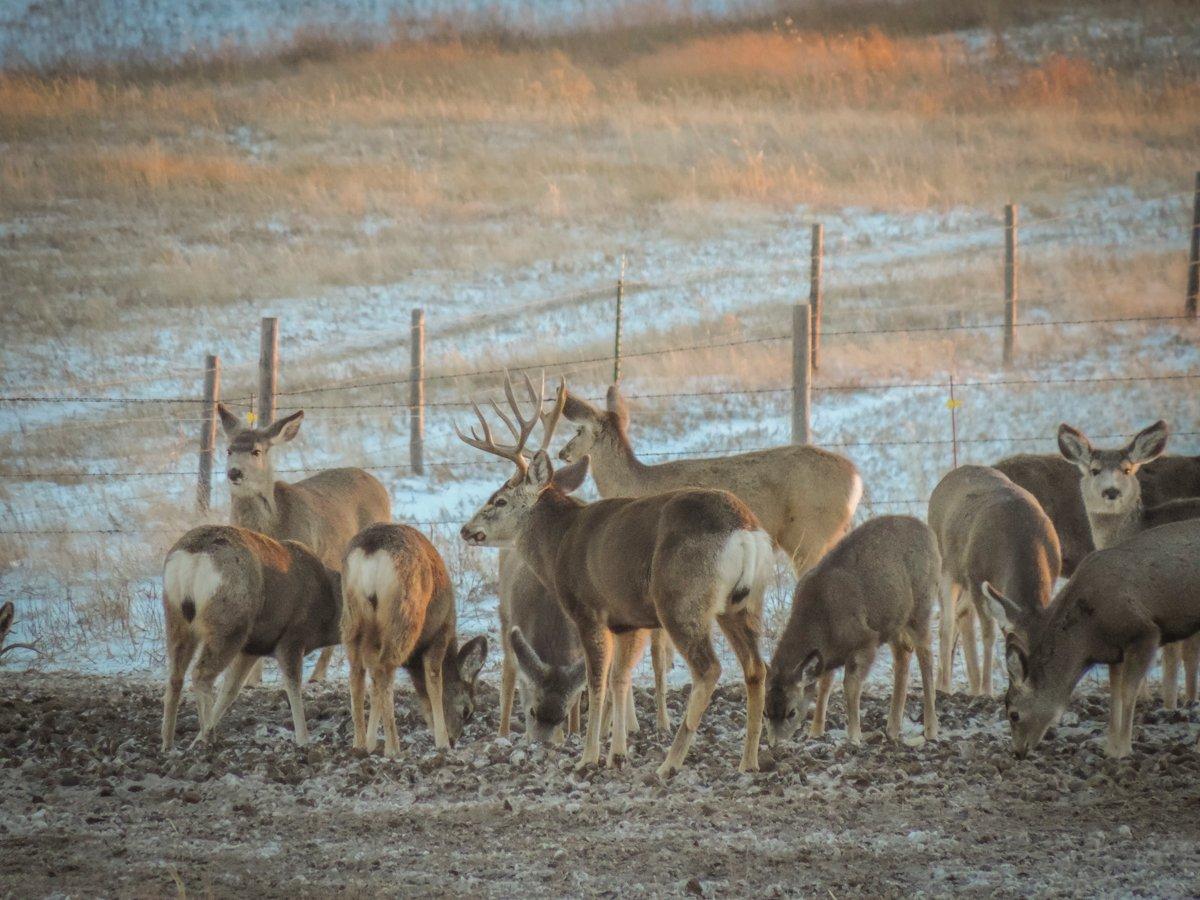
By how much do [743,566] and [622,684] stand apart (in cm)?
A: 126

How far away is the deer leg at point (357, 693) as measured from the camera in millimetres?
8750

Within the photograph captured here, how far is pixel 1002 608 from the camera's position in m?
8.66

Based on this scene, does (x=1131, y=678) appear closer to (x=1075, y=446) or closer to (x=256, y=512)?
(x=1075, y=446)

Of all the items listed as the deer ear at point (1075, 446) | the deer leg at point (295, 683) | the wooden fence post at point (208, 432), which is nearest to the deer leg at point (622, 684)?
the deer leg at point (295, 683)

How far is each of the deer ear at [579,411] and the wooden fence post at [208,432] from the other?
4.77 meters

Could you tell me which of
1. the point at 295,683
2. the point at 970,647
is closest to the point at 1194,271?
the point at 970,647

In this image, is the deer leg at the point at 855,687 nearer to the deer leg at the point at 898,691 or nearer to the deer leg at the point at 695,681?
the deer leg at the point at 898,691

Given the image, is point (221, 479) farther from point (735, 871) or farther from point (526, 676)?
point (735, 871)

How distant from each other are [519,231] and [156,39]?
9.33 m

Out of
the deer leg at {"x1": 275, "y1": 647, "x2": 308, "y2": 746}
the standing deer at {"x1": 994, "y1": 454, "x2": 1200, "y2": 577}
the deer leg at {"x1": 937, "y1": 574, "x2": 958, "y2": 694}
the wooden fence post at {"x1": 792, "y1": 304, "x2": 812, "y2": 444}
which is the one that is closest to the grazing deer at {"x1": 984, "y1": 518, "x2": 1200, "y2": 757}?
the deer leg at {"x1": 937, "y1": 574, "x2": 958, "y2": 694}

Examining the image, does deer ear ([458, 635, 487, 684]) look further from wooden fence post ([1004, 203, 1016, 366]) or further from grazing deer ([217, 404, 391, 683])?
wooden fence post ([1004, 203, 1016, 366])

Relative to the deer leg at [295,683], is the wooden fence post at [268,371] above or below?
above

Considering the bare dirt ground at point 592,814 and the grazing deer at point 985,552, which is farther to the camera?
the grazing deer at point 985,552

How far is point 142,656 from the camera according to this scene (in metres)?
11.6
